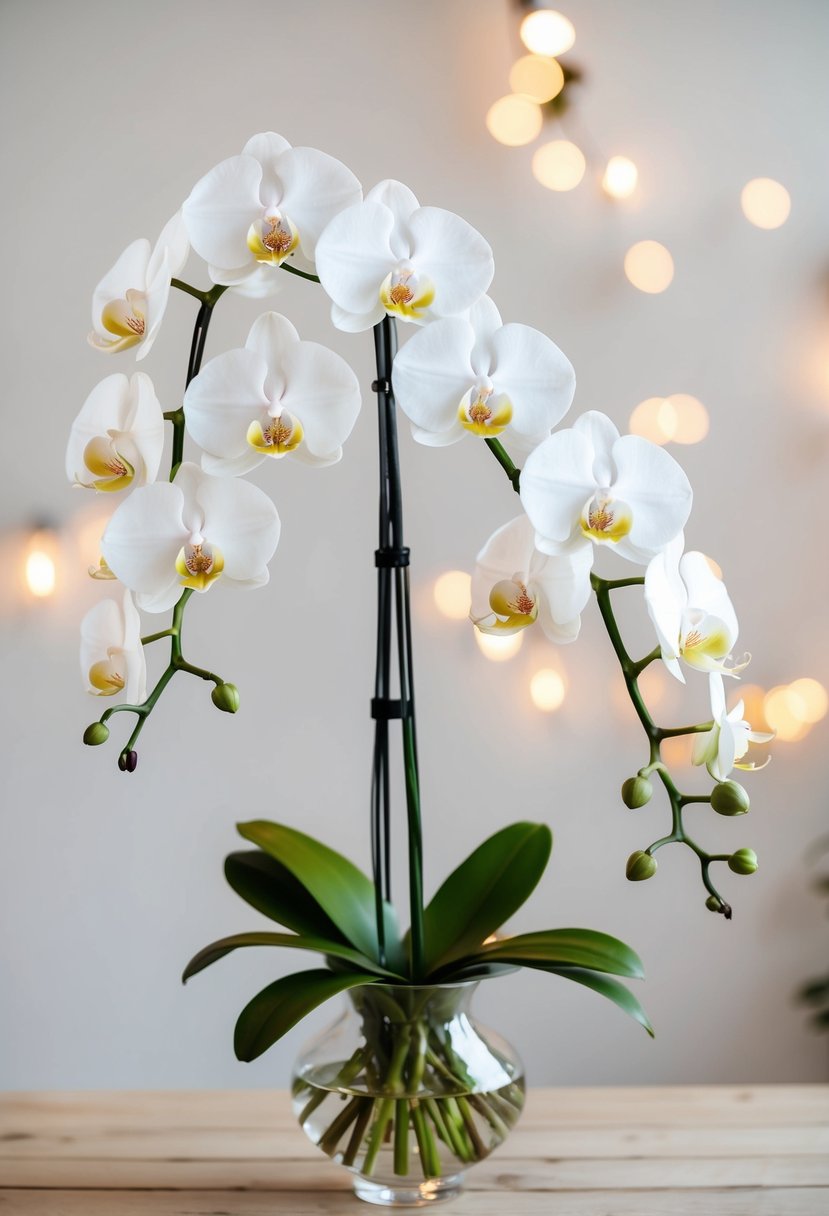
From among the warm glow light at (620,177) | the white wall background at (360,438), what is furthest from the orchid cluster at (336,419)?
the warm glow light at (620,177)

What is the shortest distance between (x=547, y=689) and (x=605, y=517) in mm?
873

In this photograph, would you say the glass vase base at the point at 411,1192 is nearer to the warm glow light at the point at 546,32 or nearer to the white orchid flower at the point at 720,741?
the white orchid flower at the point at 720,741

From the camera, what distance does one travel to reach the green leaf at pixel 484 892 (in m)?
0.78

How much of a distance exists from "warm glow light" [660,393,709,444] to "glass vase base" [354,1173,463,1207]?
1.04 metres

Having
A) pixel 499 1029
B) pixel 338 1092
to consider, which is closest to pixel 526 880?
pixel 338 1092

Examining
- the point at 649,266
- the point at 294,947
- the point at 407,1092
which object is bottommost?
the point at 407,1092

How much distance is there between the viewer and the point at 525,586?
2.30ft

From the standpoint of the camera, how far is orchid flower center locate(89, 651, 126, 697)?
0.69 metres

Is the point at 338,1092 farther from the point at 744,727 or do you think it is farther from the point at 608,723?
the point at 608,723

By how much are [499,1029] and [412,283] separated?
120cm

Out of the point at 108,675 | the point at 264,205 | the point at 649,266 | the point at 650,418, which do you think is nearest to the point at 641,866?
the point at 108,675

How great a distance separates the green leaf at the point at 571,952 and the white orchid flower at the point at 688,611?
0.68 ft

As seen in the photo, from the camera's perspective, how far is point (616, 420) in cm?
148

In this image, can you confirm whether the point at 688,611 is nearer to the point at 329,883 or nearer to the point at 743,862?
the point at 743,862
